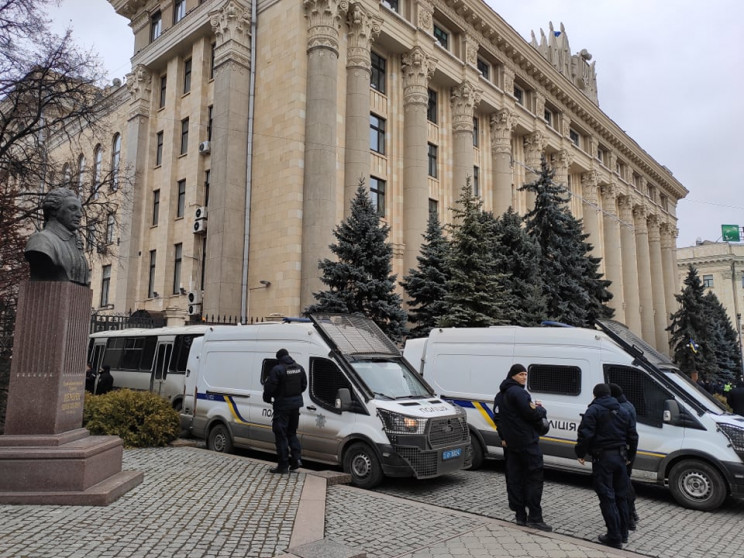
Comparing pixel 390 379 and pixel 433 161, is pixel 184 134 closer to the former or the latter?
pixel 433 161

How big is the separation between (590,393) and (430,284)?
1003 centimetres

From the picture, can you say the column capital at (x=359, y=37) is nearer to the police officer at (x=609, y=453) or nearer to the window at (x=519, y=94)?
the window at (x=519, y=94)

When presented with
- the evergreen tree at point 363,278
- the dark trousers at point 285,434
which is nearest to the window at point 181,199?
the evergreen tree at point 363,278

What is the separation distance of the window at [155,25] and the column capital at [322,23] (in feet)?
41.6

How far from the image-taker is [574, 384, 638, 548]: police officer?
6391 mm

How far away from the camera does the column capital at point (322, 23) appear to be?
23.5 metres

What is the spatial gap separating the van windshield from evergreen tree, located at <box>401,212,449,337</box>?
8682mm

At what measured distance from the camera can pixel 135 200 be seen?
30.5m

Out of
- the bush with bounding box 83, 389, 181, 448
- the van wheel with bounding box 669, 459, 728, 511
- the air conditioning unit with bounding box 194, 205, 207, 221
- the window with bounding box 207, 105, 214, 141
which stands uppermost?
the window with bounding box 207, 105, 214, 141

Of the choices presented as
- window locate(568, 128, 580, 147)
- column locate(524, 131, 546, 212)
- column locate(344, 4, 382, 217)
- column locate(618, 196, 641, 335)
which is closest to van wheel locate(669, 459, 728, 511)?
column locate(344, 4, 382, 217)

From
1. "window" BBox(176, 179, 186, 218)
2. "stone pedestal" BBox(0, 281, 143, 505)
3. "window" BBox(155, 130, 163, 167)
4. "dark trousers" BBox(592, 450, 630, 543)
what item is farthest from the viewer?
"window" BBox(155, 130, 163, 167)

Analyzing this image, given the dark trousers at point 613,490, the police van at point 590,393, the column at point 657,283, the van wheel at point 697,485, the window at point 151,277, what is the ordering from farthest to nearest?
the column at point 657,283
the window at point 151,277
the police van at point 590,393
the van wheel at point 697,485
the dark trousers at point 613,490

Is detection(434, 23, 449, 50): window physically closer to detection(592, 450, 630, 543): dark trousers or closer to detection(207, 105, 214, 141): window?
detection(207, 105, 214, 141): window

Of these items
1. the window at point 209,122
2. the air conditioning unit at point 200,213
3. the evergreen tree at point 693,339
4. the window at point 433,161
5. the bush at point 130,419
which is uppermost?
the window at point 209,122
